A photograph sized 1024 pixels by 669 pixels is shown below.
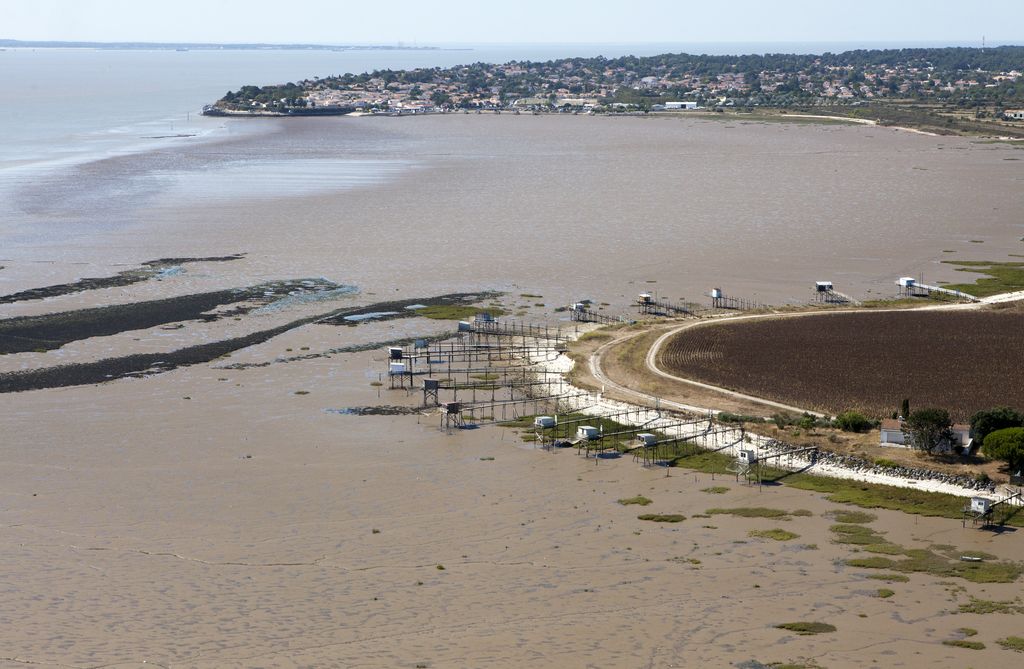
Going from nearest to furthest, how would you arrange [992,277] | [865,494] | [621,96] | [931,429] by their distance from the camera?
[865,494], [931,429], [992,277], [621,96]

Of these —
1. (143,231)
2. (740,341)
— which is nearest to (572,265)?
(740,341)

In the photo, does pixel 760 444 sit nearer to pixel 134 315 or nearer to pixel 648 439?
pixel 648 439

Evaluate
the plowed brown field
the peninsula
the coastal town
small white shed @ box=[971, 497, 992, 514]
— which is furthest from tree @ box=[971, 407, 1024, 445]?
the coastal town

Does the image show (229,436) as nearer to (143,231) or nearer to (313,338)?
(313,338)

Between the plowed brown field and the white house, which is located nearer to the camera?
the white house

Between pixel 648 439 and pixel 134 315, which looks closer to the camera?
pixel 648 439

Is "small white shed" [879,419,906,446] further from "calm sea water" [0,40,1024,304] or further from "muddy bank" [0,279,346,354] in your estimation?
"muddy bank" [0,279,346,354]

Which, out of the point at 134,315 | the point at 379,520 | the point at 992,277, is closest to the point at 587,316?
the point at 134,315
